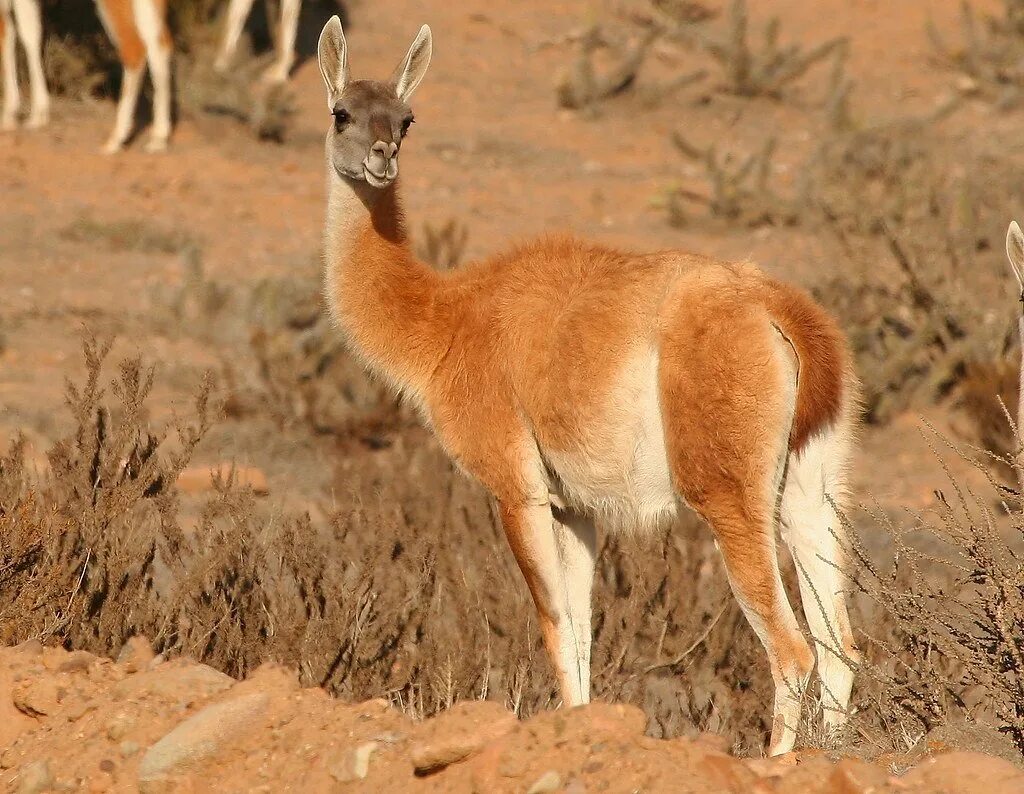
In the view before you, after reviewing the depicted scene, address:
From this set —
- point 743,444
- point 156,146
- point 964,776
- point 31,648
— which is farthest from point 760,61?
point 964,776

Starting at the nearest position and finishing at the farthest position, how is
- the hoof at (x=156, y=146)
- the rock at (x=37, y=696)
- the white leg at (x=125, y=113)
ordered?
the rock at (x=37, y=696) < the white leg at (x=125, y=113) < the hoof at (x=156, y=146)

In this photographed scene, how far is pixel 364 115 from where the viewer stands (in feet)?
19.7

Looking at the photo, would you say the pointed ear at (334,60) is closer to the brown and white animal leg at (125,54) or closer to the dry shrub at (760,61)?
the brown and white animal leg at (125,54)

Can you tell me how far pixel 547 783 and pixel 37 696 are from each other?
6.23 feet

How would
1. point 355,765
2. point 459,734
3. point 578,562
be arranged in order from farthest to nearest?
point 578,562 < point 355,765 < point 459,734

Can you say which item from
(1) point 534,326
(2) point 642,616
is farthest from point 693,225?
(1) point 534,326

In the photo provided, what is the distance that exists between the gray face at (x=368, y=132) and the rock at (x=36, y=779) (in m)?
2.43

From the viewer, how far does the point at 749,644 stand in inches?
265

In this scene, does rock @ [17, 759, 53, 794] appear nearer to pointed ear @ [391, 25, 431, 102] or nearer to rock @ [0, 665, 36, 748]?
rock @ [0, 665, 36, 748]

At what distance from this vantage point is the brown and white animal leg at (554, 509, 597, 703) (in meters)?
5.80

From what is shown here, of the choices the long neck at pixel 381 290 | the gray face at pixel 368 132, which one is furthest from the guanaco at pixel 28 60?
the long neck at pixel 381 290

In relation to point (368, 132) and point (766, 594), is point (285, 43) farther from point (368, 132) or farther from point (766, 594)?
point (766, 594)

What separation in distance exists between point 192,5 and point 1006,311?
9.86 m

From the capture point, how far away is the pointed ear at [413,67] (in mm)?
6383
